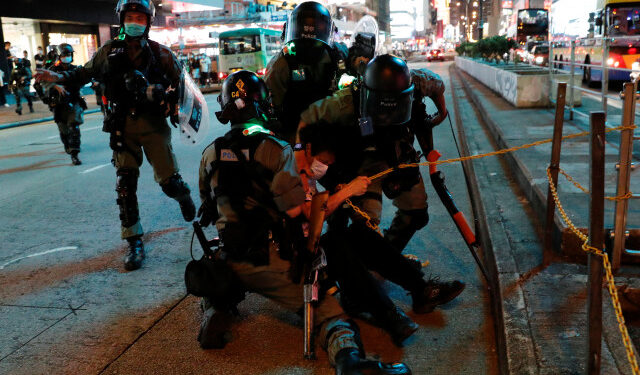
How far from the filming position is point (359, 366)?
282 cm

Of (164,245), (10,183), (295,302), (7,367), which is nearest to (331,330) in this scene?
(295,302)

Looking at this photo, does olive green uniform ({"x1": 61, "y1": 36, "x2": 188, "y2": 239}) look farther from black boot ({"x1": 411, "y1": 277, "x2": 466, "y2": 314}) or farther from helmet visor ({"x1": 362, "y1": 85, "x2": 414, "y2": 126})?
black boot ({"x1": 411, "y1": 277, "x2": 466, "y2": 314})

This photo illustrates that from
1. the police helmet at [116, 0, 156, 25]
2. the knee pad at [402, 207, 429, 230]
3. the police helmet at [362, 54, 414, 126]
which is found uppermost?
the police helmet at [116, 0, 156, 25]

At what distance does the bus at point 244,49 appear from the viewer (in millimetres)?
29656

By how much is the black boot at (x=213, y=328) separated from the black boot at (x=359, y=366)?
0.75 metres

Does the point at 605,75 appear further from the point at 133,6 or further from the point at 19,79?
the point at 19,79

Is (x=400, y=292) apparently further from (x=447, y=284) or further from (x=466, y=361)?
(x=466, y=361)

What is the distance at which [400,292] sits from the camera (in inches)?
163

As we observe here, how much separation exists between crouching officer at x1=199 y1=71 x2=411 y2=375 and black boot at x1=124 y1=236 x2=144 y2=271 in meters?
1.64

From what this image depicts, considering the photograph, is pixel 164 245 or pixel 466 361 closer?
pixel 466 361

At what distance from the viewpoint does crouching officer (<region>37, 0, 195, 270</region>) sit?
4.88m

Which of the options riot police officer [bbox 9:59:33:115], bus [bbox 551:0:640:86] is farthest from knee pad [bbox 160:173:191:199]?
riot police officer [bbox 9:59:33:115]

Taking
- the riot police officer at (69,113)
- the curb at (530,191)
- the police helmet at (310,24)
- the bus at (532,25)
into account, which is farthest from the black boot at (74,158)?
the bus at (532,25)

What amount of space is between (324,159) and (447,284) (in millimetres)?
1113
